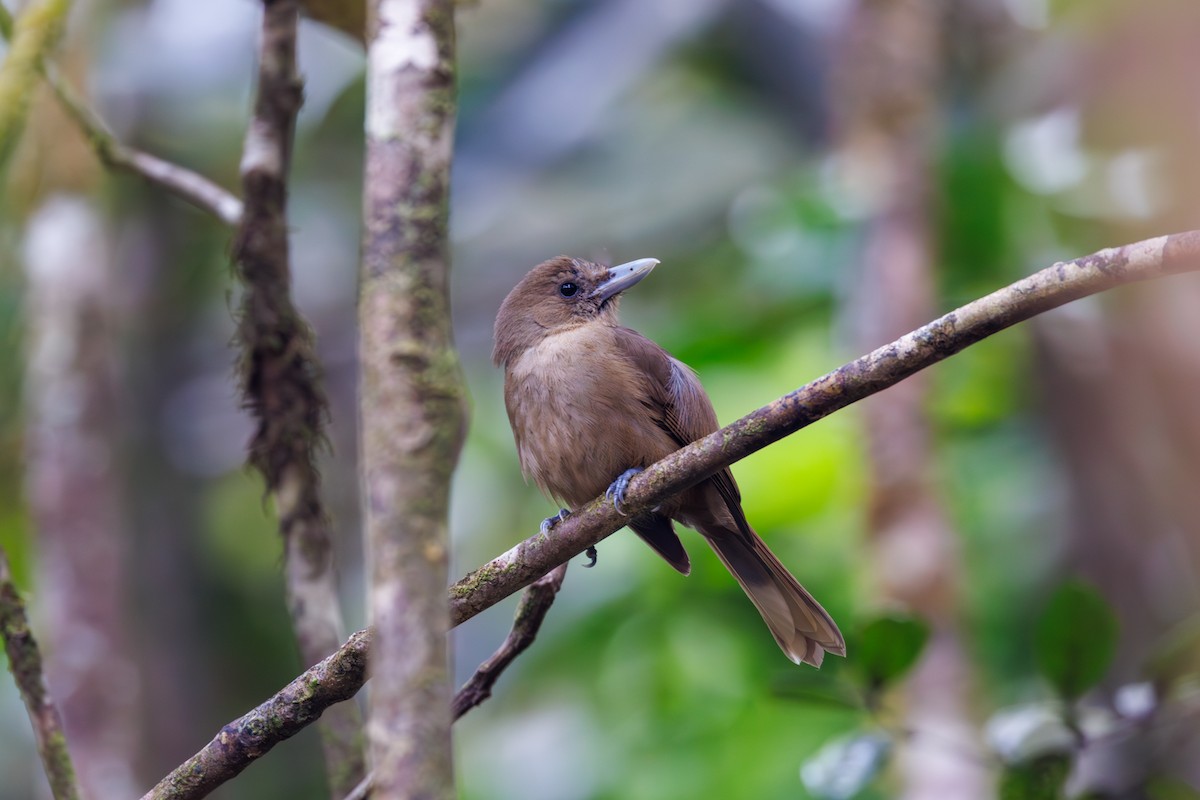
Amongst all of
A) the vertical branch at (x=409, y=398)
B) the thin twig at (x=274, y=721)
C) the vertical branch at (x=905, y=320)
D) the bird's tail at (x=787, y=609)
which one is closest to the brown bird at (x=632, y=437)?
the bird's tail at (x=787, y=609)

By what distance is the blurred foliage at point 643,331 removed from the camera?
19.4 ft

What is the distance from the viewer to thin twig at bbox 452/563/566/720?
2818 mm

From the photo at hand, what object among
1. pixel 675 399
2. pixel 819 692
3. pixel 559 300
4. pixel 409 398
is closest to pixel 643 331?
pixel 559 300

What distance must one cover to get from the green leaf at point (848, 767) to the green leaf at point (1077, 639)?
17.9 inches

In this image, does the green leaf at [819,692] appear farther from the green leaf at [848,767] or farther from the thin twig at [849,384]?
the thin twig at [849,384]

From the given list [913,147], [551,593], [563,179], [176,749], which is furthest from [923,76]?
[176,749]

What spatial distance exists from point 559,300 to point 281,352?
3.37ft

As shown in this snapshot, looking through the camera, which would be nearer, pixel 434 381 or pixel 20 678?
pixel 434 381

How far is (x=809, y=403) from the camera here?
221 cm

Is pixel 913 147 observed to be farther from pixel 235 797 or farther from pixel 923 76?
pixel 235 797

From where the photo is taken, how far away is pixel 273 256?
3707 millimetres

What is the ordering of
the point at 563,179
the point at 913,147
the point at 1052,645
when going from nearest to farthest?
the point at 1052,645 → the point at 913,147 → the point at 563,179

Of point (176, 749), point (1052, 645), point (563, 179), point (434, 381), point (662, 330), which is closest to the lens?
point (434, 381)

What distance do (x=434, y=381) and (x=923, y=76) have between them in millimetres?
4362
